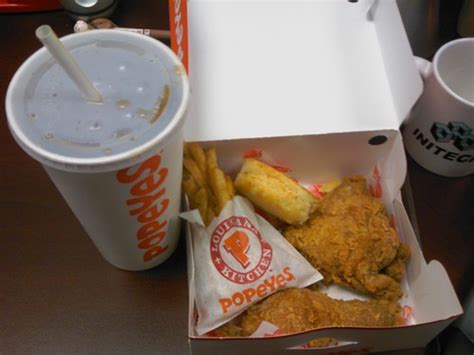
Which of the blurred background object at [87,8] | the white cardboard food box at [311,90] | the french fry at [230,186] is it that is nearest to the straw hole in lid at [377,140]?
the white cardboard food box at [311,90]

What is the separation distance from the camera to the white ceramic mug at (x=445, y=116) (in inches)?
29.1

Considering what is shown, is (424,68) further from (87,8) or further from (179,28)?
(87,8)

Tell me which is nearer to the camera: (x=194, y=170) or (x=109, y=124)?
(x=109, y=124)

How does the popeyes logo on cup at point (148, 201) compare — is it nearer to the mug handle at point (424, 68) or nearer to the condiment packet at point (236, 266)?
the condiment packet at point (236, 266)

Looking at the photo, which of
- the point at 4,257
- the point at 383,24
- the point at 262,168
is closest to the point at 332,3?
the point at 383,24

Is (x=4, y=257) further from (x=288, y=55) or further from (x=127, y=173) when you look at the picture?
(x=288, y=55)

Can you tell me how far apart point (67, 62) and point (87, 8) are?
0.49 meters

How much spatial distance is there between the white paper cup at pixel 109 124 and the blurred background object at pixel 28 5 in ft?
1.54

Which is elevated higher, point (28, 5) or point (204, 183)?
point (28, 5)

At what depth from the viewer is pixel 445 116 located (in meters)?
0.75

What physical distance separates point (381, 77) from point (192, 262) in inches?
17.0

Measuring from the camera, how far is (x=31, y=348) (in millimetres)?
678

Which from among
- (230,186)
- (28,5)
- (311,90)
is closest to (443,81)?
(311,90)

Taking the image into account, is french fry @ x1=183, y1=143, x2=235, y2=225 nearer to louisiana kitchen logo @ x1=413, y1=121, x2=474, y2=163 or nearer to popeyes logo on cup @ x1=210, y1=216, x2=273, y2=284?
popeyes logo on cup @ x1=210, y1=216, x2=273, y2=284
